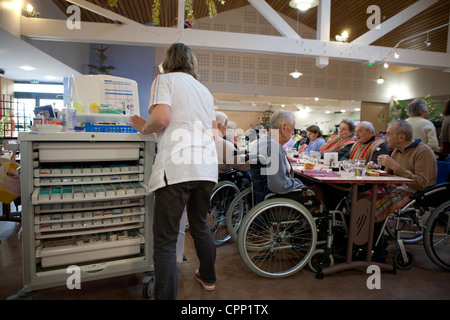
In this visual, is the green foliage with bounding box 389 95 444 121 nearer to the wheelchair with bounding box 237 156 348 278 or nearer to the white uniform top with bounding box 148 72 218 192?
the wheelchair with bounding box 237 156 348 278

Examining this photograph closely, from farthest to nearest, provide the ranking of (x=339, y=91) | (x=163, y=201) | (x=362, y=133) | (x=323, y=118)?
1. (x=323, y=118)
2. (x=339, y=91)
3. (x=362, y=133)
4. (x=163, y=201)

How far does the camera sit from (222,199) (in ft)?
9.52

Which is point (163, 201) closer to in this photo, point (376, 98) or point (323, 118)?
point (376, 98)

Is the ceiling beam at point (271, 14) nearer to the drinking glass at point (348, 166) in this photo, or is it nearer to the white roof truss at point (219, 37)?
the white roof truss at point (219, 37)

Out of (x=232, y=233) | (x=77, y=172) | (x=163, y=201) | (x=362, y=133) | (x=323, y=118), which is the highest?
(x=323, y=118)

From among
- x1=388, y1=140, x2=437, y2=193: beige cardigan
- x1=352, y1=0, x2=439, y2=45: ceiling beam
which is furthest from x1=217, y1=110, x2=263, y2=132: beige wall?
x1=388, y1=140, x2=437, y2=193: beige cardigan

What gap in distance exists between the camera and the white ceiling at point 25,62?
4.86 m

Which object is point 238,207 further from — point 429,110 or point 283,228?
point 429,110

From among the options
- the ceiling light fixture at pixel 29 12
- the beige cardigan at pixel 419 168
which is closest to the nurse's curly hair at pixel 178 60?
the beige cardigan at pixel 419 168

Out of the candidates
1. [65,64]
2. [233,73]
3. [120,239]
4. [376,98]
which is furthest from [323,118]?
[120,239]

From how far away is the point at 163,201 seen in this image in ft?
4.90

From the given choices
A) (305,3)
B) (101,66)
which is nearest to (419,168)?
(305,3)

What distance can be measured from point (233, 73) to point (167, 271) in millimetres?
7663
